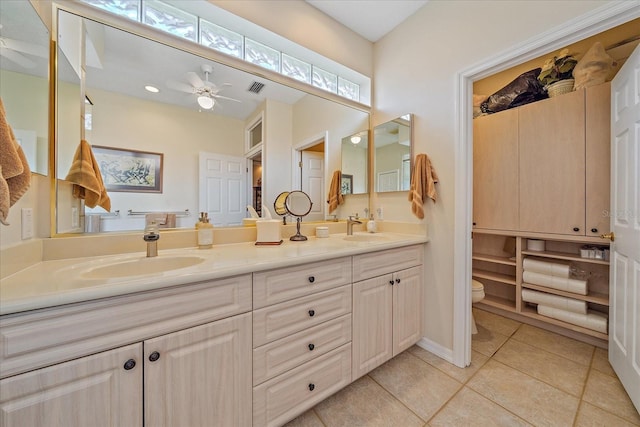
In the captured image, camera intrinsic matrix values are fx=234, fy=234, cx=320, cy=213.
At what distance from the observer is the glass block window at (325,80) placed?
1.95 metres

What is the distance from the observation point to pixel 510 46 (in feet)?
4.61

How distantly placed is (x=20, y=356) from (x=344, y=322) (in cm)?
119

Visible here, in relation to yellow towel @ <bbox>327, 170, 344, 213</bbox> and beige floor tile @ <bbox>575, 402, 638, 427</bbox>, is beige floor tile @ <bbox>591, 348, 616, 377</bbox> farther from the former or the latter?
yellow towel @ <bbox>327, 170, 344, 213</bbox>

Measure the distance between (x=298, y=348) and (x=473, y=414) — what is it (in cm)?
102

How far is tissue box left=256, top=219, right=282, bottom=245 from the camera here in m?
1.50

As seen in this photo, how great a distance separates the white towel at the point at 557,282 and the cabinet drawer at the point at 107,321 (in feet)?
8.58

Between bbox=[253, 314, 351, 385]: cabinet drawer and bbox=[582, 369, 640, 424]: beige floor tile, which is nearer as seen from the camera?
bbox=[253, 314, 351, 385]: cabinet drawer

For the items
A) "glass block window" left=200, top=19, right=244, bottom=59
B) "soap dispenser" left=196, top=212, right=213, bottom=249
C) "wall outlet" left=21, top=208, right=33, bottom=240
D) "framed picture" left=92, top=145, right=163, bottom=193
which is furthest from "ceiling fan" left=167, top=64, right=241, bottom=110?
"wall outlet" left=21, top=208, right=33, bottom=240

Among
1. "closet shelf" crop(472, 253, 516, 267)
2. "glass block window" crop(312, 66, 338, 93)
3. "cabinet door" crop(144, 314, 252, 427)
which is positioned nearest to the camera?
"cabinet door" crop(144, 314, 252, 427)

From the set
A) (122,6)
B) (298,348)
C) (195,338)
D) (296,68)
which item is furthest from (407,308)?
(122,6)

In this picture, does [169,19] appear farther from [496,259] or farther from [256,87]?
[496,259]

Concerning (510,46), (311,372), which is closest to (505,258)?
(510,46)

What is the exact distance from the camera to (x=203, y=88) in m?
1.45

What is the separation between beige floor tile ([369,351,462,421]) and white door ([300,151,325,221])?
48.3 inches
